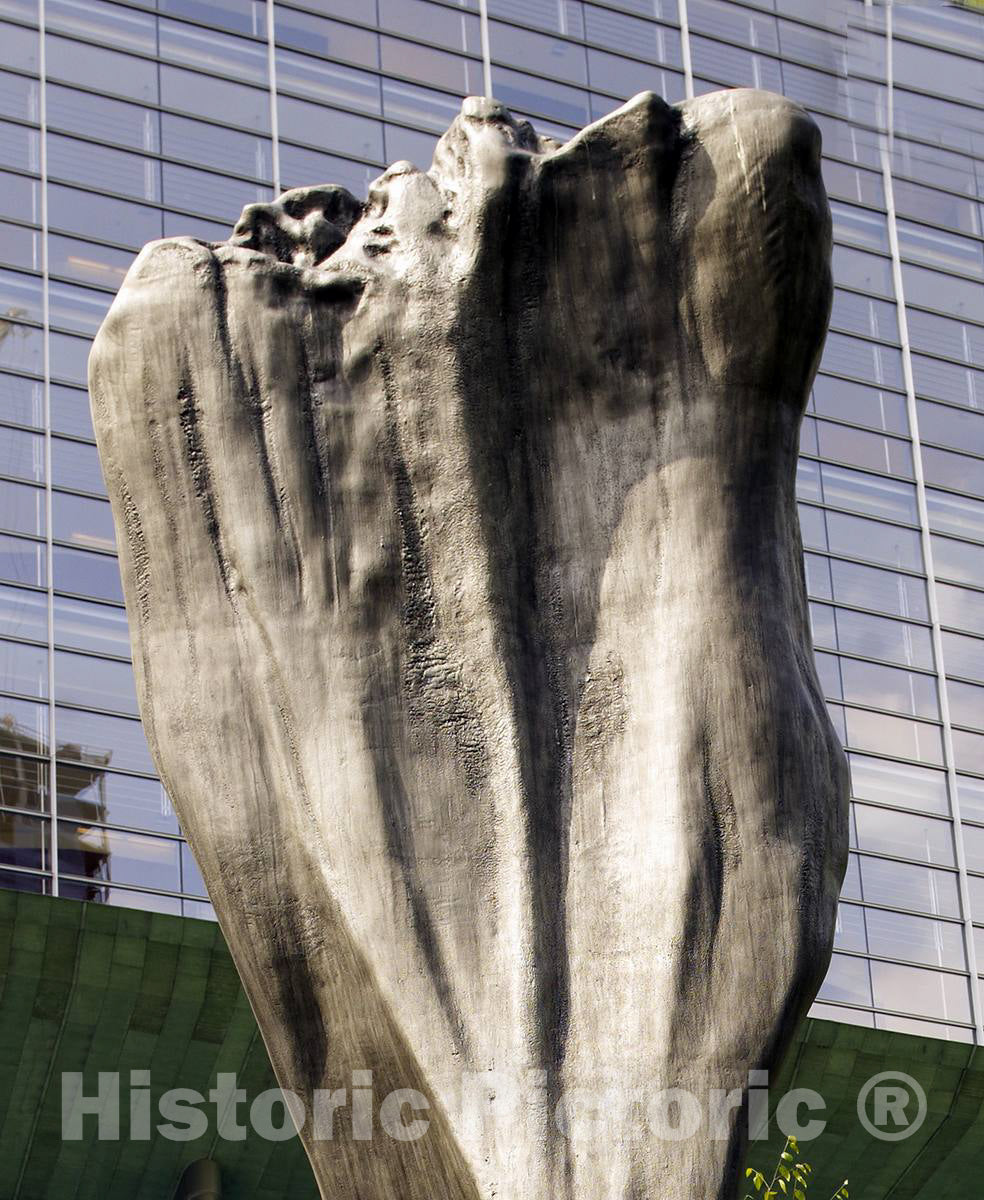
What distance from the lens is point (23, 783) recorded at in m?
25.5

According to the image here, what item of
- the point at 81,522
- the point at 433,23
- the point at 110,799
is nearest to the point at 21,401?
the point at 81,522

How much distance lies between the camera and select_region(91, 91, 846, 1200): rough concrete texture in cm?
483

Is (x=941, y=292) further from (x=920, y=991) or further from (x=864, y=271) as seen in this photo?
(x=920, y=991)

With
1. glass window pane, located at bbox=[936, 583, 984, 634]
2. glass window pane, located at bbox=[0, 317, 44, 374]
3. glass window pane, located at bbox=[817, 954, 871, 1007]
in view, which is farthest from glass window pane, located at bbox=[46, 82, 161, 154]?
glass window pane, located at bbox=[817, 954, 871, 1007]

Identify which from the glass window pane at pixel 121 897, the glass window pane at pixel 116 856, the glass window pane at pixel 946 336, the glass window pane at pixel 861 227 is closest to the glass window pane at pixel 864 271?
the glass window pane at pixel 861 227

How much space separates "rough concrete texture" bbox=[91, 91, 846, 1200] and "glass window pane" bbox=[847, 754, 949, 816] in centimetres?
2679

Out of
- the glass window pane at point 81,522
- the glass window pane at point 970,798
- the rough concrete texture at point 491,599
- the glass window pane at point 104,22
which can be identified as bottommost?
the rough concrete texture at point 491,599

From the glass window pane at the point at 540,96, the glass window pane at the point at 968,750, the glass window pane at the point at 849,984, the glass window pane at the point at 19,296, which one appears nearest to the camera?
the glass window pane at the point at 19,296

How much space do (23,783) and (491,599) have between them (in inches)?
842

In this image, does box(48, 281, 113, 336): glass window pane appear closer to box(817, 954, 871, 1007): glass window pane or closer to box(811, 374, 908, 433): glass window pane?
box(811, 374, 908, 433): glass window pane

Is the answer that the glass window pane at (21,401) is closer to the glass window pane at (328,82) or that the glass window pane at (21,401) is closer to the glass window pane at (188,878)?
the glass window pane at (188,878)

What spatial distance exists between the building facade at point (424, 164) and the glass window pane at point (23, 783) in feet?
0.10

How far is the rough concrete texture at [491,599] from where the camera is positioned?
4828mm

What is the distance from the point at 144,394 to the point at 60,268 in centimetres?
2473
